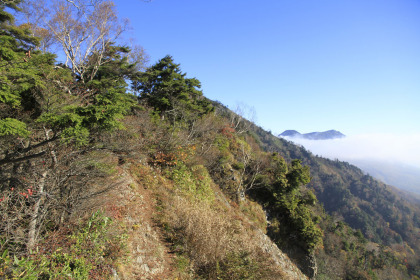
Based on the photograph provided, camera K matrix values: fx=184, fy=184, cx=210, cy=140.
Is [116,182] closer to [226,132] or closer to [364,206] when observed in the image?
[226,132]

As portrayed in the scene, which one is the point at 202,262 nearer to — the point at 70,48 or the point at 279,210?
the point at 279,210

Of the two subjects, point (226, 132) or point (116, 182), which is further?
point (226, 132)

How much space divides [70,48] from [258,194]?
22.2 metres

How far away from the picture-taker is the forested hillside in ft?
15.9

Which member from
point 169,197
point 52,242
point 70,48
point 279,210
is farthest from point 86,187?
point 279,210

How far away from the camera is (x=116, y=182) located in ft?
27.3

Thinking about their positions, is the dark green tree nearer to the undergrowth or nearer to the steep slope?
the undergrowth

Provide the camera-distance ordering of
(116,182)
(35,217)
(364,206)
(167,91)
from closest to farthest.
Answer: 1. (35,217)
2. (116,182)
3. (167,91)
4. (364,206)

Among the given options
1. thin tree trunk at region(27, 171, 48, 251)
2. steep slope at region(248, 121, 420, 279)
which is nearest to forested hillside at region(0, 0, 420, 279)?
thin tree trunk at region(27, 171, 48, 251)

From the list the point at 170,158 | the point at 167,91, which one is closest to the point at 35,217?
the point at 170,158

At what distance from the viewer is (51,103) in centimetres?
557

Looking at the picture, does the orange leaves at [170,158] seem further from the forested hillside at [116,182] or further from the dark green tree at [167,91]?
the dark green tree at [167,91]

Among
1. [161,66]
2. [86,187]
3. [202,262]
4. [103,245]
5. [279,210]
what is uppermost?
[161,66]

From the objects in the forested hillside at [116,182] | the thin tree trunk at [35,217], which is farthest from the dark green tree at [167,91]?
the thin tree trunk at [35,217]
